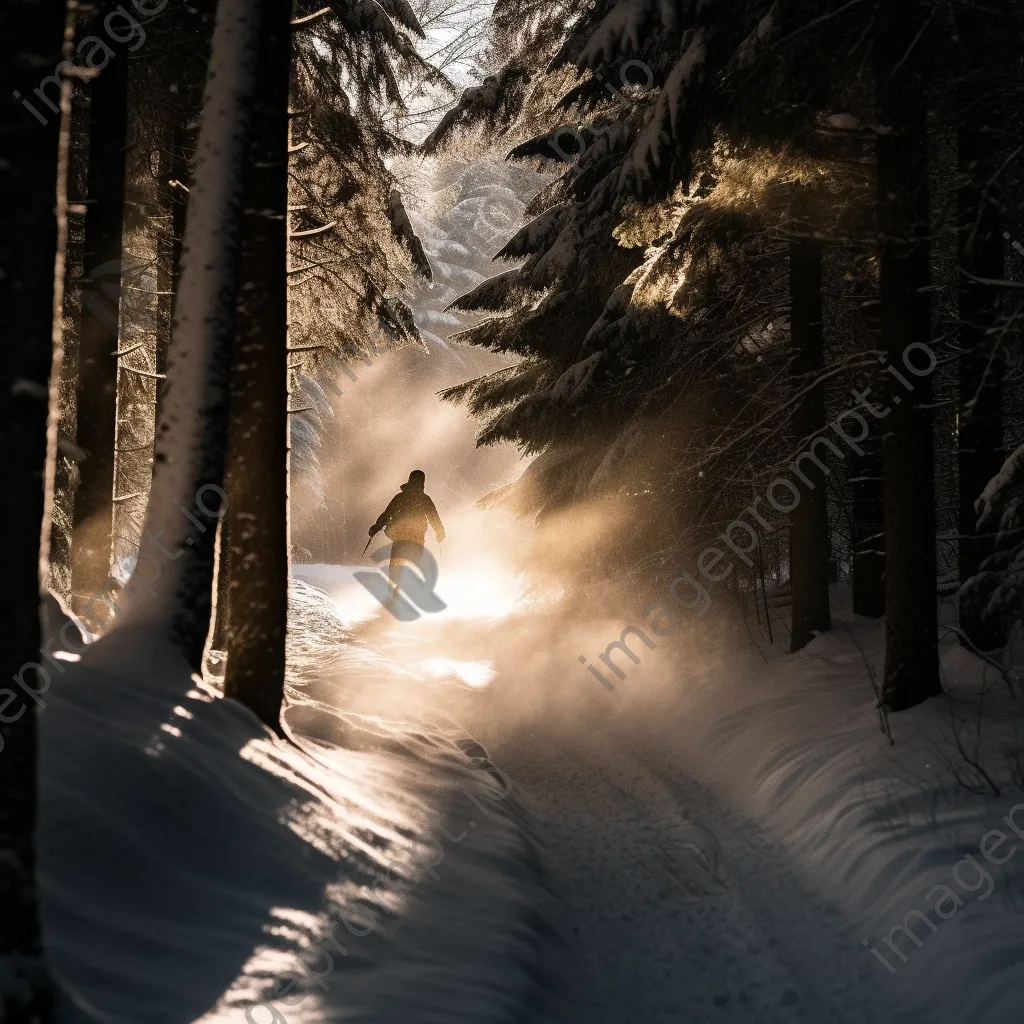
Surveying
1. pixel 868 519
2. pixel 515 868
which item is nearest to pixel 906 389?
pixel 868 519

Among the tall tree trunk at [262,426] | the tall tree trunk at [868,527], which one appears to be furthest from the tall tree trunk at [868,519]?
the tall tree trunk at [262,426]

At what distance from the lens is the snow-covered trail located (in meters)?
3.91

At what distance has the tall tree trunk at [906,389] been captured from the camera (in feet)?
22.9

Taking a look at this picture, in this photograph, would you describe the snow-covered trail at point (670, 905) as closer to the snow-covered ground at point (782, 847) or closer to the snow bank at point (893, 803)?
the snow-covered ground at point (782, 847)

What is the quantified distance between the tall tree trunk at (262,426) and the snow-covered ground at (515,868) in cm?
69

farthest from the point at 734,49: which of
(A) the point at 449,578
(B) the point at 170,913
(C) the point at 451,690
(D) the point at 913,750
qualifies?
(A) the point at 449,578

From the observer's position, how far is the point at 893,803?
542cm

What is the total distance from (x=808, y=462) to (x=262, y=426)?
647 cm

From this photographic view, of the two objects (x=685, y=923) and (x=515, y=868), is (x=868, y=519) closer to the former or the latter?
(x=685, y=923)

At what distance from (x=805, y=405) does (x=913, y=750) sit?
472 centimetres

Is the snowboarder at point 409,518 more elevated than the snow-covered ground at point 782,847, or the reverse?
the snowboarder at point 409,518

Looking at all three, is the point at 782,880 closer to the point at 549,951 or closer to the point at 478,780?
the point at 549,951

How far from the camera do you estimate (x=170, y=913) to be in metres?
3.50

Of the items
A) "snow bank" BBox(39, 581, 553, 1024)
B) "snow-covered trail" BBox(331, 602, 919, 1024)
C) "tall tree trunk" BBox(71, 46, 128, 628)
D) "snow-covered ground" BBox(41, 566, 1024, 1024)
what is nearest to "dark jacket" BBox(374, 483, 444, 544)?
"tall tree trunk" BBox(71, 46, 128, 628)
